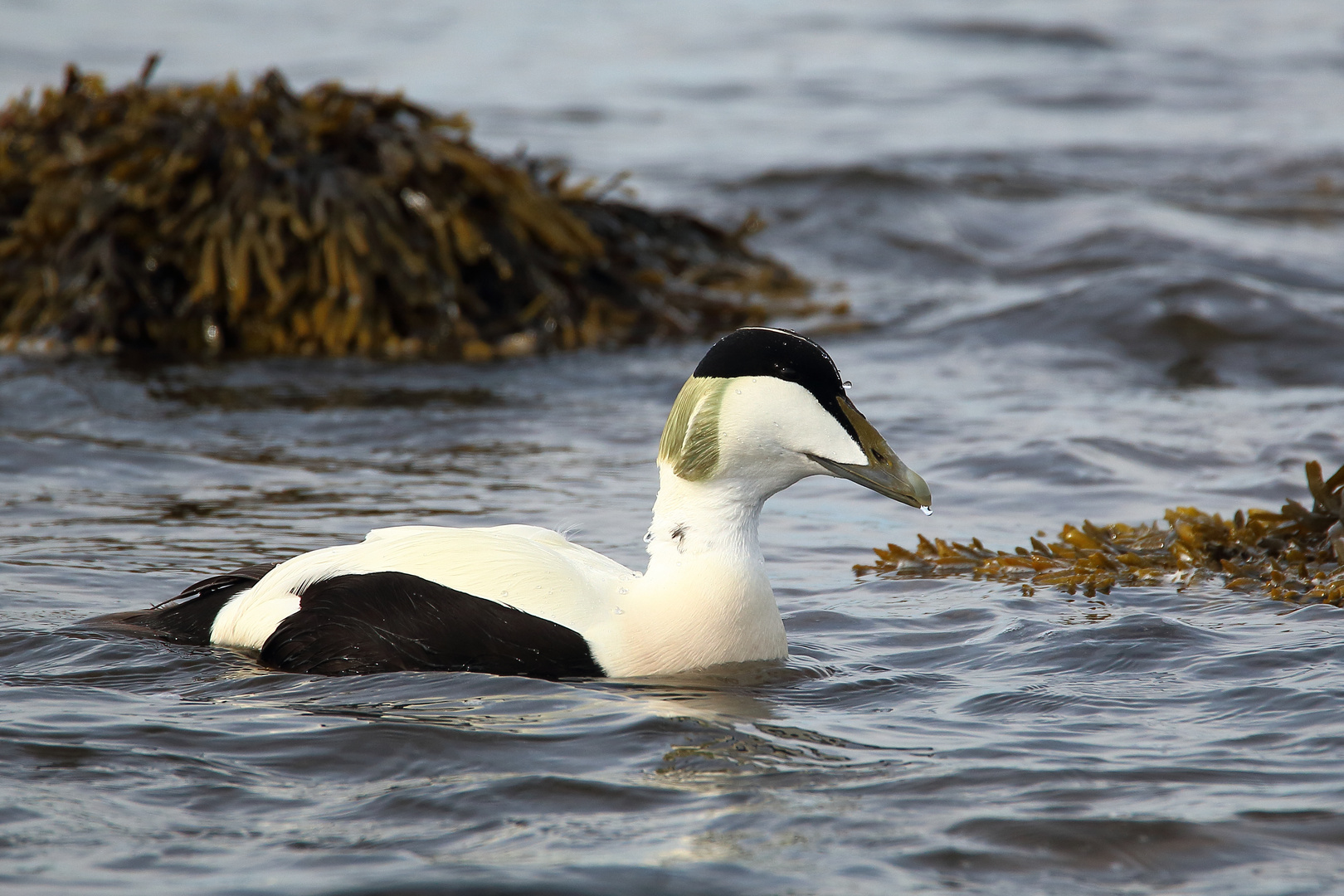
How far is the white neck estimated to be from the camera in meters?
4.25

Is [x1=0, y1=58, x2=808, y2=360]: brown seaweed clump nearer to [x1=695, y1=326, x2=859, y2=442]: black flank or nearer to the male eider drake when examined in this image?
the male eider drake

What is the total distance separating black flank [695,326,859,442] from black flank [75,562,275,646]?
1474 millimetres

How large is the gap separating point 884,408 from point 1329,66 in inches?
704

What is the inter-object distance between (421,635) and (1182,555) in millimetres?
2678

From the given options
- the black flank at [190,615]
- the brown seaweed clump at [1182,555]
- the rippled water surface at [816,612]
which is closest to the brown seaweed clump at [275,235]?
the rippled water surface at [816,612]

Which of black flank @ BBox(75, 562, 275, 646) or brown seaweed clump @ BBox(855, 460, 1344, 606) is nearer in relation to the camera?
black flank @ BBox(75, 562, 275, 646)

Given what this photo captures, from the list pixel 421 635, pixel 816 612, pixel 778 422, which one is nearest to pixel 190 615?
pixel 421 635

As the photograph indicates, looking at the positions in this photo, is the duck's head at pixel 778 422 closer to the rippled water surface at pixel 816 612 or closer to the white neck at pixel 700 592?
the white neck at pixel 700 592

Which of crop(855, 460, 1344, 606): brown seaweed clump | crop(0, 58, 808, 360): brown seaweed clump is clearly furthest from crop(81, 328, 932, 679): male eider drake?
crop(0, 58, 808, 360): brown seaweed clump

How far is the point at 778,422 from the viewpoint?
13.7 feet

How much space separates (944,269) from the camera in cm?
1255

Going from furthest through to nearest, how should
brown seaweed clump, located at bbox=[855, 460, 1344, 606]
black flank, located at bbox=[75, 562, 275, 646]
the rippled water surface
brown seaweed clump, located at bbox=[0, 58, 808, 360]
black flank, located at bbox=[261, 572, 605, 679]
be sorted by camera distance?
brown seaweed clump, located at bbox=[0, 58, 808, 360], brown seaweed clump, located at bbox=[855, 460, 1344, 606], black flank, located at bbox=[75, 562, 275, 646], black flank, located at bbox=[261, 572, 605, 679], the rippled water surface

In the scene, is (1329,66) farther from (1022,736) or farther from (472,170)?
(1022,736)

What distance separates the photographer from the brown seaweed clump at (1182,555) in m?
5.27
